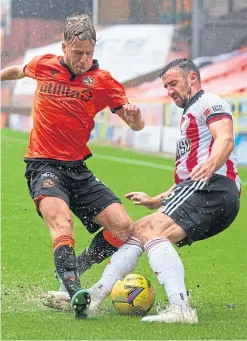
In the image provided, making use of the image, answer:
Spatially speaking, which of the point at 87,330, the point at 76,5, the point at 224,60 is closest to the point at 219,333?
the point at 87,330

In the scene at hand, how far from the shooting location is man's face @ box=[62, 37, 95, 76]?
6.45 m

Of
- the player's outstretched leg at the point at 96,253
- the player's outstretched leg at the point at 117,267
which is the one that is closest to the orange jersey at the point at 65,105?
the player's outstretched leg at the point at 96,253

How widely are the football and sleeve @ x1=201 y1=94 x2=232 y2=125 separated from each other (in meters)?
1.14

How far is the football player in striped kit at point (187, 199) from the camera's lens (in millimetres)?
6016

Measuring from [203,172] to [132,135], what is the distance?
1615cm

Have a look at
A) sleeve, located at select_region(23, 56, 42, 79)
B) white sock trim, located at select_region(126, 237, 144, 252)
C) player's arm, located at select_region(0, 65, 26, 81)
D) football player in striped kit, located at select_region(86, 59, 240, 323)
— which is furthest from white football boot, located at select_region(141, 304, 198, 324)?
player's arm, located at select_region(0, 65, 26, 81)

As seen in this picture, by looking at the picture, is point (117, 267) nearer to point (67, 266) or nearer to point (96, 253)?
point (96, 253)

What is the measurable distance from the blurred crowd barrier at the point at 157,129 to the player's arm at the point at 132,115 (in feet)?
37.0

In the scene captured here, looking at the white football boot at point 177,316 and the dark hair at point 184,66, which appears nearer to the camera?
the white football boot at point 177,316

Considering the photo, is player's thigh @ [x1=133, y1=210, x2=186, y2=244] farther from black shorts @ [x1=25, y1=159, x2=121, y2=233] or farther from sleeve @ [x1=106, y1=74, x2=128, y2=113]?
sleeve @ [x1=106, y1=74, x2=128, y2=113]

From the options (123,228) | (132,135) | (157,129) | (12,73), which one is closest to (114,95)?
(12,73)

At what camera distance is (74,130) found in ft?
22.1

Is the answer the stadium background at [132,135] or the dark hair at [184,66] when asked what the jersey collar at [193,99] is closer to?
the dark hair at [184,66]

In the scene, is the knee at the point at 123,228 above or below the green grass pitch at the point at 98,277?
above
